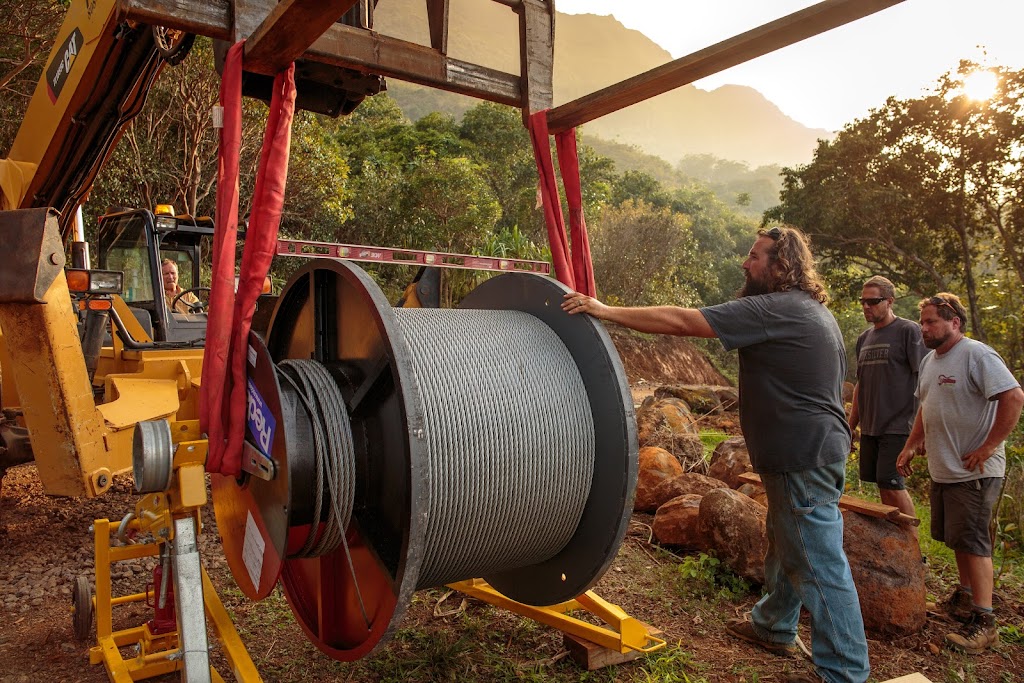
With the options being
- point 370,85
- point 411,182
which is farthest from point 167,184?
point 370,85

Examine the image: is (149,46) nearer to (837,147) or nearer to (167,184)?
(167,184)

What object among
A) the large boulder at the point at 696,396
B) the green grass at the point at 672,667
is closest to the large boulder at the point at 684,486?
the green grass at the point at 672,667

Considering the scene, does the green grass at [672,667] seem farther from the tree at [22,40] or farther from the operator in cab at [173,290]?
the tree at [22,40]

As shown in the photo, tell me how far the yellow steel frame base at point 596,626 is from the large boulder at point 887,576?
1.35 m

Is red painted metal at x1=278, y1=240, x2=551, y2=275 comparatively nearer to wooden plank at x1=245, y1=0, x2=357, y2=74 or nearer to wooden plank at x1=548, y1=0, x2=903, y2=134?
wooden plank at x1=245, y1=0, x2=357, y2=74

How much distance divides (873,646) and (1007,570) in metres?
1.97

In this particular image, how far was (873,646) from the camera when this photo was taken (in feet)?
12.6

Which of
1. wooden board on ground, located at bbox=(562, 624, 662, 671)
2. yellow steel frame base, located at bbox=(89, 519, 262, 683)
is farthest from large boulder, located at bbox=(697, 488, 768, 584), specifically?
yellow steel frame base, located at bbox=(89, 519, 262, 683)

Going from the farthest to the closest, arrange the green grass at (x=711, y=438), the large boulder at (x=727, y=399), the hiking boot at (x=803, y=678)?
the large boulder at (x=727, y=399)
the green grass at (x=711, y=438)
the hiking boot at (x=803, y=678)

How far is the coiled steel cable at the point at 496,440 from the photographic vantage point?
257 cm

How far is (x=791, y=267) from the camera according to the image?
333cm

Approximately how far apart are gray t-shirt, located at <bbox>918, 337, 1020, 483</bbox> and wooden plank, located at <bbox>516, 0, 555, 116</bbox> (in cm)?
294

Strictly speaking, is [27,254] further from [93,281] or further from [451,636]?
[451,636]

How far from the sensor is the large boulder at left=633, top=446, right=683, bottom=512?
235 inches
